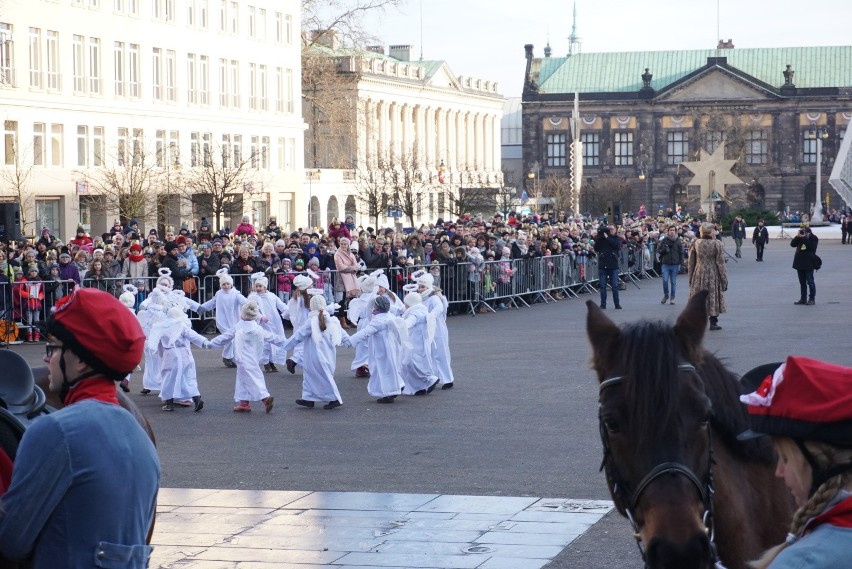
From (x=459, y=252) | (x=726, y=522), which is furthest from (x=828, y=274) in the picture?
(x=726, y=522)

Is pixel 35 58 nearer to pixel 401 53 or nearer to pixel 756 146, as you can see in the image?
pixel 401 53

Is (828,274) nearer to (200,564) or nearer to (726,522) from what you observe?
(200,564)

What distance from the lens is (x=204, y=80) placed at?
2355 inches

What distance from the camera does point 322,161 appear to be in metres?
82.5

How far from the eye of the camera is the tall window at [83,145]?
5075 centimetres

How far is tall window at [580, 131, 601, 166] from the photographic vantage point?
11675 cm

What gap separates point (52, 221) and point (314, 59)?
26.7 meters

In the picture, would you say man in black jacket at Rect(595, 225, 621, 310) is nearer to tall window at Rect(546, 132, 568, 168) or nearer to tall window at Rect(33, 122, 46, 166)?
tall window at Rect(33, 122, 46, 166)

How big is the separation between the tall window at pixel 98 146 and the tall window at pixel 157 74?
438 centimetres

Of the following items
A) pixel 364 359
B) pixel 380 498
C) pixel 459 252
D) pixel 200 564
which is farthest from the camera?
pixel 459 252

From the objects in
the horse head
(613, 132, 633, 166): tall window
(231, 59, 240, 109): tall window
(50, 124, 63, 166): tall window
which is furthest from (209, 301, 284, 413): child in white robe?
(613, 132, 633, 166): tall window

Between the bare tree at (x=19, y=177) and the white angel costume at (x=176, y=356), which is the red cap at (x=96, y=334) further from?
the bare tree at (x=19, y=177)

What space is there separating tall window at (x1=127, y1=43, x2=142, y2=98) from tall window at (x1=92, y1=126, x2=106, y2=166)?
289 centimetres

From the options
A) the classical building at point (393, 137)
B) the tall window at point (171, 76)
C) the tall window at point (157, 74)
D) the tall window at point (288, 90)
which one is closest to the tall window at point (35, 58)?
A: the tall window at point (157, 74)
